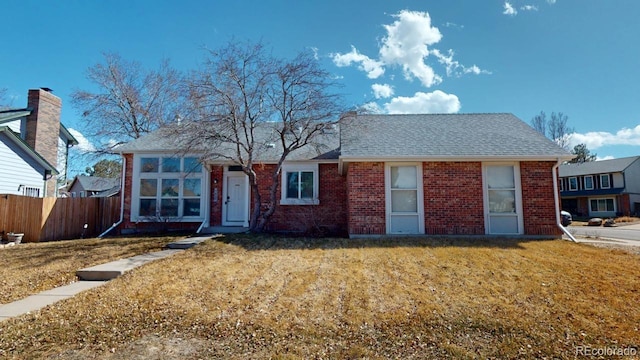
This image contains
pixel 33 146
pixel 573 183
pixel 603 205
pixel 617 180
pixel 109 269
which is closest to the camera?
pixel 109 269

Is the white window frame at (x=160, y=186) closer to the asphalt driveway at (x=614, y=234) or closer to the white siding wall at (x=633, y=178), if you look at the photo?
the asphalt driveway at (x=614, y=234)

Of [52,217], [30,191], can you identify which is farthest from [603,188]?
[30,191]

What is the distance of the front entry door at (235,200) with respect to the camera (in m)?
12.6

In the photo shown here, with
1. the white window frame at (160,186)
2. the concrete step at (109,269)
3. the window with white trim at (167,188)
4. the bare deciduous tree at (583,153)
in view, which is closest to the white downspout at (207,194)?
the white window frame at (160,186)

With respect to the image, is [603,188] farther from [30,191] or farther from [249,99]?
[30,191]

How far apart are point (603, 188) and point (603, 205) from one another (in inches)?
77.1

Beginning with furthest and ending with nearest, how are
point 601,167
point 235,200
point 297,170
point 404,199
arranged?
point 601,167 < point 235,200 < point 297,170 < point 404,199

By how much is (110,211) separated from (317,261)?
11.1m

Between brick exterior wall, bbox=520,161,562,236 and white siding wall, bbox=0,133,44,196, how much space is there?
60.3 feet

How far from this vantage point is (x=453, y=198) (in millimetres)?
10172

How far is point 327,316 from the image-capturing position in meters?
4.24

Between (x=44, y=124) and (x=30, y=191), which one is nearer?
(x=30, y=191)

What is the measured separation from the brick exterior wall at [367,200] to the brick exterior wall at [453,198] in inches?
54.5

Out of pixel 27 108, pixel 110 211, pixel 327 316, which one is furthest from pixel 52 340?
pixel 27 108
